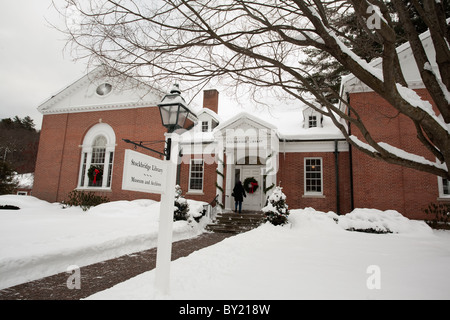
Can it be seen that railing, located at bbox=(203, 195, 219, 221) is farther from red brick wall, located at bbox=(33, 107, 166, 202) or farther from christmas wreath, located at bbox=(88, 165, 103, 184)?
christmas wreath, located at bbox=(88, 165, 103, 184)

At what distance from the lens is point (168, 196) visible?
Answer: 369 centimetres

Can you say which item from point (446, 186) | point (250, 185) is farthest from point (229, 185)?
point (446, 186)

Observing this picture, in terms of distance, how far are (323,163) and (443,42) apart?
410 inches

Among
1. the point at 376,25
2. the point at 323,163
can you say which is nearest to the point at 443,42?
the point at 376,25

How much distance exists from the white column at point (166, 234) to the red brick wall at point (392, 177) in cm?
1124

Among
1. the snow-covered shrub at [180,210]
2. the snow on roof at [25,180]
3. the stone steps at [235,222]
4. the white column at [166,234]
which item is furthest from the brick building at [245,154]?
the snow on roof at [25,180]

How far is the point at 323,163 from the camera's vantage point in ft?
46.1

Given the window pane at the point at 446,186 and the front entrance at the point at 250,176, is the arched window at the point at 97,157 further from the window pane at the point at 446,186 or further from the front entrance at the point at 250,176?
the window pane at the point at 446,186

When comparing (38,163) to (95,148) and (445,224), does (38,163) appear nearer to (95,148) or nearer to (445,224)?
(95,148)

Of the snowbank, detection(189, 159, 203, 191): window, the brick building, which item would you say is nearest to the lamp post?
the snowbank

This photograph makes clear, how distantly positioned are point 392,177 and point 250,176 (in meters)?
7.16

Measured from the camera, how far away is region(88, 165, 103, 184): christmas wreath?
17375 mm

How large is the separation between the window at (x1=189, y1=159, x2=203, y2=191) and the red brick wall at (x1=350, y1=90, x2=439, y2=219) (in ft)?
27.9

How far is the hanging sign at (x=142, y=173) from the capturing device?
2950 mm
